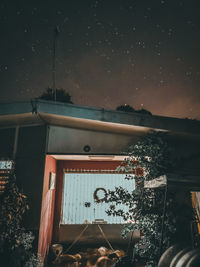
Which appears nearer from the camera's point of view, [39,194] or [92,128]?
[39,194]

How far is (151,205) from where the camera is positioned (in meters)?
4.32

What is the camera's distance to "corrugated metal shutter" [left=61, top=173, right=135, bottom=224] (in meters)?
6.99

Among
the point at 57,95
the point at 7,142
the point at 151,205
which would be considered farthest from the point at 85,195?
the point at 57,95

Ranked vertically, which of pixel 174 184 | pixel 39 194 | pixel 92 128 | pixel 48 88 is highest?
pixel 48 88

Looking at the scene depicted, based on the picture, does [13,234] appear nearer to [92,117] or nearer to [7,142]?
[7,142]

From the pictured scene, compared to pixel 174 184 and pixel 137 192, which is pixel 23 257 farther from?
pixel 174 184

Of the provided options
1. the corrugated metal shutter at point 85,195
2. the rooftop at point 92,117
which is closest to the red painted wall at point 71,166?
the corrugated metal shutter at point 85,195

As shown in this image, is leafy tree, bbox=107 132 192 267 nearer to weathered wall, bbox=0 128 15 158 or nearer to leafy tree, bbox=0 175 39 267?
leafy tree, bbox=0 175 39 267

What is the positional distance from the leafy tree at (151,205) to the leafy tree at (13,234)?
2180 mm

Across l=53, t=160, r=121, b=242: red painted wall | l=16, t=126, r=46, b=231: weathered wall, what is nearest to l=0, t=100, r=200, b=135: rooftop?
l=16, t=126, r=46, b=231: weathered wall

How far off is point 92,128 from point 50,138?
133cm

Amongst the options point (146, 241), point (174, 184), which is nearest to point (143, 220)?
point (146, 241)

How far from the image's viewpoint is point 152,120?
4832mm

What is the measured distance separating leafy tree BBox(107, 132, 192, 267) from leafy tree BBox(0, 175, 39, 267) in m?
2.18
